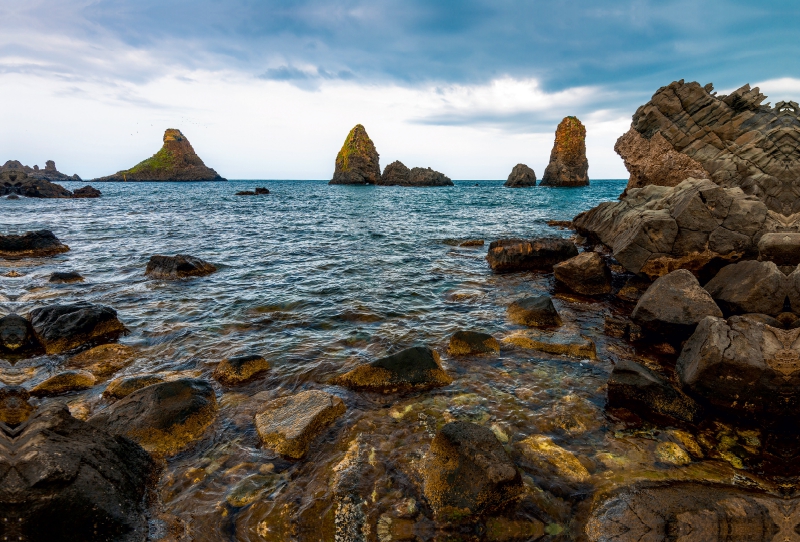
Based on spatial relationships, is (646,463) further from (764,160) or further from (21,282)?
(21,282)

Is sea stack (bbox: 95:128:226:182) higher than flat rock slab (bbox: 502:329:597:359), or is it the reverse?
sea stack (bbox: 95:128:226:182)

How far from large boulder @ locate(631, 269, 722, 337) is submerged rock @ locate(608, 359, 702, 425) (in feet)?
9.01

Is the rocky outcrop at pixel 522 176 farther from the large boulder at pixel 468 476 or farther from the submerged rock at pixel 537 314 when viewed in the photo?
the large boulder at pixel 468 476

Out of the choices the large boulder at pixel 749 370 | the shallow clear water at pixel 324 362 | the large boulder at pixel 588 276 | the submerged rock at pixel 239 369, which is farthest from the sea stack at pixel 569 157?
the submerged rock at pixel 239 369

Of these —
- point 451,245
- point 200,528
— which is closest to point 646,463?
point 200,528

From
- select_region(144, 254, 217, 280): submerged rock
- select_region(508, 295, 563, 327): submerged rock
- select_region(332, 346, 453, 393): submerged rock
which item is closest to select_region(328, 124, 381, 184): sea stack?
select_region(144, 254, 217, 280): submerged rock

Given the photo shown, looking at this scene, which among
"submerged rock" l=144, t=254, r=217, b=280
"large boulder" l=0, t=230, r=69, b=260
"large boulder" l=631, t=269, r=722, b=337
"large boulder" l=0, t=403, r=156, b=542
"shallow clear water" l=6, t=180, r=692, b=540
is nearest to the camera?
"large boulder" l=0, t=403, r=156, b=542

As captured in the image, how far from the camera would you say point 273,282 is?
15531 mm

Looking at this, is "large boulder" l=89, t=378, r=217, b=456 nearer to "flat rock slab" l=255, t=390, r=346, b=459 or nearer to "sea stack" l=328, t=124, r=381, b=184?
"flat rock slab" l=255, t=390, r=346, b=459

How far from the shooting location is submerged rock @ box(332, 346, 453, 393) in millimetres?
7781

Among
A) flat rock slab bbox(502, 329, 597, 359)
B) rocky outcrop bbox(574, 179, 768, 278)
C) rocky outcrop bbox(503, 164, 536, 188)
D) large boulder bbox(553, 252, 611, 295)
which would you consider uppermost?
rocky outcrop bbox(503, 164, 536, 188)

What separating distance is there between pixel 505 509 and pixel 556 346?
544 cm

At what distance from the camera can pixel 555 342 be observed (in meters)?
9.67

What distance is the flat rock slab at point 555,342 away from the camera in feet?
30.5
